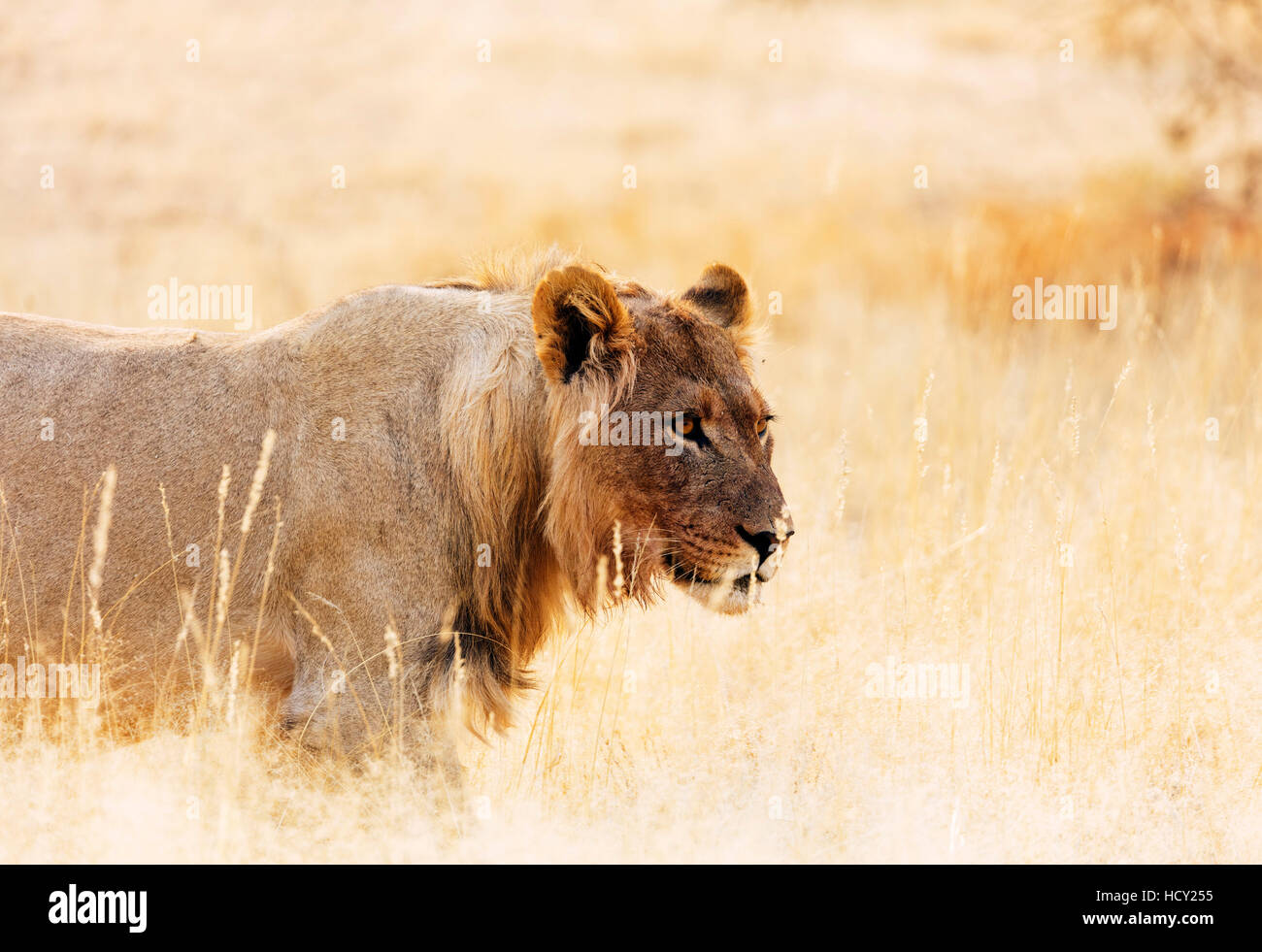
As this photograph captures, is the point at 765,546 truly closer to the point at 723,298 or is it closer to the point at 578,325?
the point at 578,325

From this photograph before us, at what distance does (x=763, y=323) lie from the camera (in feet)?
17.8

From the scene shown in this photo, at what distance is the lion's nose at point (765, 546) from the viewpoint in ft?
14.8

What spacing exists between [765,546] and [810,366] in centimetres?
845

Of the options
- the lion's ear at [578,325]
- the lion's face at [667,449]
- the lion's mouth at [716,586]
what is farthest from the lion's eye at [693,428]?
the lion's mouth at [716,586]

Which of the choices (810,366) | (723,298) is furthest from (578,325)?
(810,366)

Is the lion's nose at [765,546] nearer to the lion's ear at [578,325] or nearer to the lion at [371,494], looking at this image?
the lion at [371,494]

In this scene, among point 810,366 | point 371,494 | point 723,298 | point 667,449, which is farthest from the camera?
point 810,366

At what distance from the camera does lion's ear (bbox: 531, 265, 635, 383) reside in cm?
446

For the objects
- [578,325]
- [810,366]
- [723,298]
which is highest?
[810,366]

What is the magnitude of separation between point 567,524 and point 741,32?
29758 millimetres

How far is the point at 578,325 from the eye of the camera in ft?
15.1

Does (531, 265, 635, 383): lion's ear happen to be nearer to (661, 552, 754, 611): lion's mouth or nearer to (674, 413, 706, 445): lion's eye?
(674, 413, 706, 445): lion's eye
